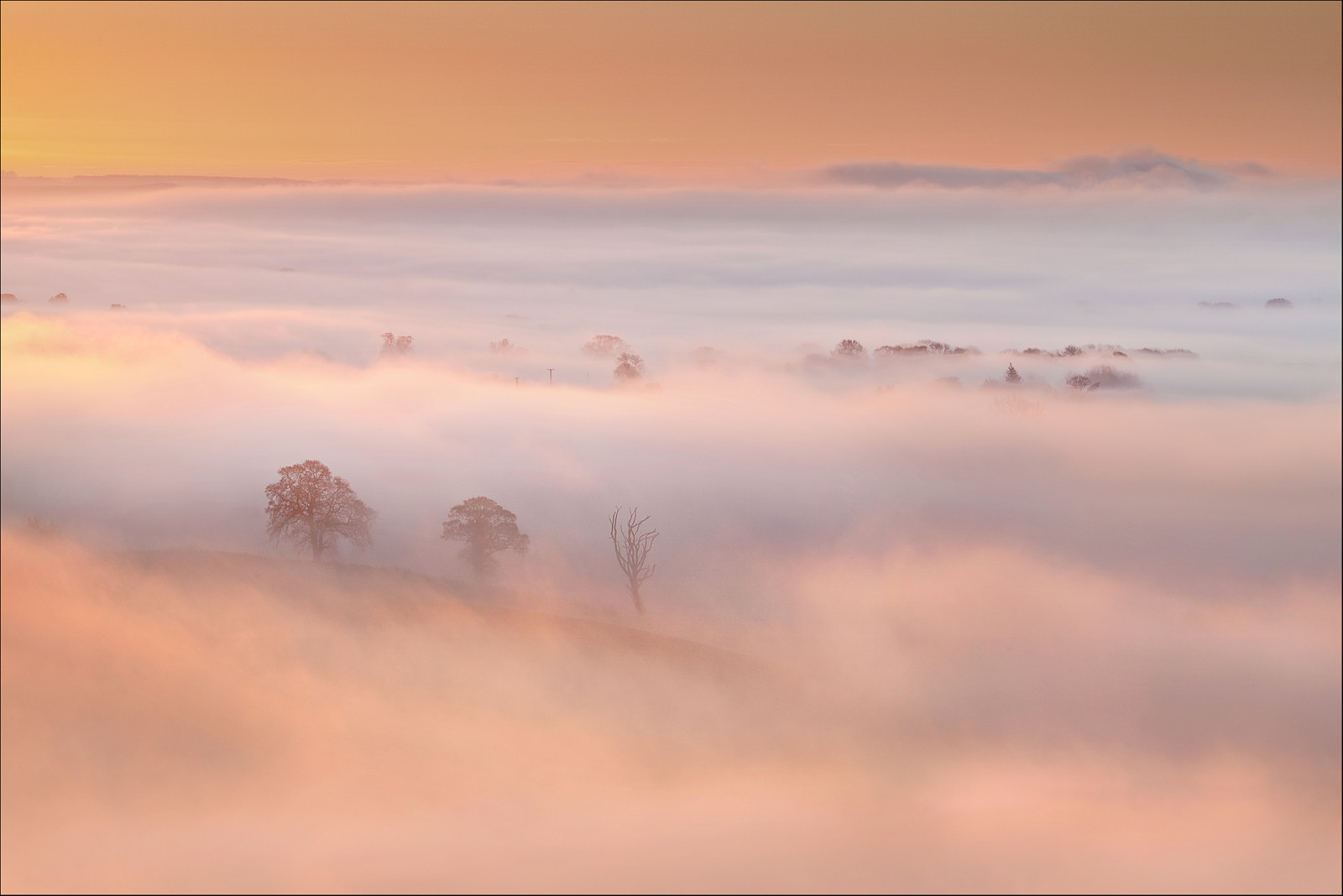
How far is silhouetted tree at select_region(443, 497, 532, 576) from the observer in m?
→ 52.6

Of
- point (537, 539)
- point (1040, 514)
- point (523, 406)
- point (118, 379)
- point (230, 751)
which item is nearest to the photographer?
point (230, 751)

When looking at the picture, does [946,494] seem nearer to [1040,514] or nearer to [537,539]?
Answer: [1040,514]

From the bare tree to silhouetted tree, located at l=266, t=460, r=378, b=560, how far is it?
42.9ft

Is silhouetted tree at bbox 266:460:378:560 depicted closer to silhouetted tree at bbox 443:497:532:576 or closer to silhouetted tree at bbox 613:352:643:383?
silhouetted tree at bbox 443:497:532:576

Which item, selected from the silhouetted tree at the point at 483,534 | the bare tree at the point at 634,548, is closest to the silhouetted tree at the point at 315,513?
the silhouetted tree at the point at 483,534

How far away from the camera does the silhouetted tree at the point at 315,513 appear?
53125mm

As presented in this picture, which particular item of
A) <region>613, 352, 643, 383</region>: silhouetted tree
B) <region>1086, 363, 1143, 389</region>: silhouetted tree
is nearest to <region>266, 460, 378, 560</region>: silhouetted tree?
<region>613, 352, 643, 383</region>: silhouetted tree

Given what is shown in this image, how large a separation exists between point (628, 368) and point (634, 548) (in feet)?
102

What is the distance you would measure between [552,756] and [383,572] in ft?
49.2

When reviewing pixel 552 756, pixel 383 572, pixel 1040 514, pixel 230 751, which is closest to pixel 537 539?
pixel 383 572

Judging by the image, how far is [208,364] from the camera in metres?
94.6

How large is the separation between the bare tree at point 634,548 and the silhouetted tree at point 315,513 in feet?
42.9

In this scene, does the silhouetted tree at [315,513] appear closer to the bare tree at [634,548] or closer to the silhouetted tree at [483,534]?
the silhouetted tree at [483,534]

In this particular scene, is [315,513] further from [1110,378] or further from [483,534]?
[1110,378]
